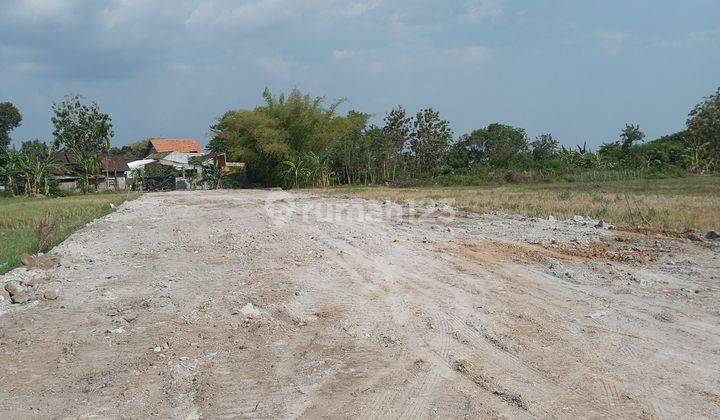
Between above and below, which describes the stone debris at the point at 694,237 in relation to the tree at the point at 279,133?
below

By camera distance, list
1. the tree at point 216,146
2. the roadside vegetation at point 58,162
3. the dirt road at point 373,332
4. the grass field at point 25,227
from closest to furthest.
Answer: the dirt road at point 373,332 → the grass field at point 25,227 → the roadside vegetation at point 58,162 → the tree at point 216,146

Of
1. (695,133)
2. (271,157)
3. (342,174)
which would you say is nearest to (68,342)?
(271,157)

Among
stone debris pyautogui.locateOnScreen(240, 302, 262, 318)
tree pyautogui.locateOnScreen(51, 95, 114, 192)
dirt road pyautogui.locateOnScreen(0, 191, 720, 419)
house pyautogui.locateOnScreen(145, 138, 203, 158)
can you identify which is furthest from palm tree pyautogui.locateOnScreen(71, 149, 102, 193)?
stone debris pyautogui.locateOnScreen(240, 302, 262, 318)

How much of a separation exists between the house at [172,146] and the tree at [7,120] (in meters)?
14.0

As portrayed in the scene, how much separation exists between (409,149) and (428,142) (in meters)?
1.66

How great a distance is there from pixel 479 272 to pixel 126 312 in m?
4.52

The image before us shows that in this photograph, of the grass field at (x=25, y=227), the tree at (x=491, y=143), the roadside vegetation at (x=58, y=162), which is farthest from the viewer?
the tree at (x=491, y=143)

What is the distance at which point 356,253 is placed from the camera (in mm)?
9969

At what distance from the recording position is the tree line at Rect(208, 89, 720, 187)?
4181 centimetres

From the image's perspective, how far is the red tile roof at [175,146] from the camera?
7102 centimetres

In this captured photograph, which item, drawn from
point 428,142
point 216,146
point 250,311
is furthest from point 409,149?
point 250,311

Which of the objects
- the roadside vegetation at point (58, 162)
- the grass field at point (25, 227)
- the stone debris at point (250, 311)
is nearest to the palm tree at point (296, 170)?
the roadside vegetation at point (58, 162)

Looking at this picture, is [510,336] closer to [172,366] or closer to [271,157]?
[172,366]

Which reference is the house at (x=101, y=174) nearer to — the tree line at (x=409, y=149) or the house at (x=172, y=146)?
the tree line at (x=409, y=149)
